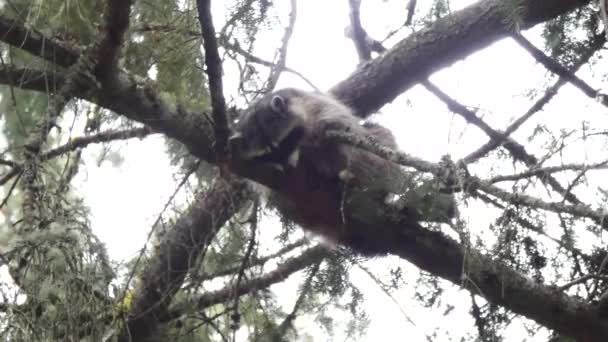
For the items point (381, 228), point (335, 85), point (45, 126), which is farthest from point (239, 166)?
point (335, 85)

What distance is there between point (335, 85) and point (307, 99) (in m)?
0.38

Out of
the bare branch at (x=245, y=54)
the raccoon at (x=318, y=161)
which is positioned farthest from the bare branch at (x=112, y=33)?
the raccoon at (x=318, y=161)

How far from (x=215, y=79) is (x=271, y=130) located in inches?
42.2

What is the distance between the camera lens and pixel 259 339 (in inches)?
120

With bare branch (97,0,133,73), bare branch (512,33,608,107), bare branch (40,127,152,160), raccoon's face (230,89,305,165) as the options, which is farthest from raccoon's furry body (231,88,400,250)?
bare branch (512,33,608,107)

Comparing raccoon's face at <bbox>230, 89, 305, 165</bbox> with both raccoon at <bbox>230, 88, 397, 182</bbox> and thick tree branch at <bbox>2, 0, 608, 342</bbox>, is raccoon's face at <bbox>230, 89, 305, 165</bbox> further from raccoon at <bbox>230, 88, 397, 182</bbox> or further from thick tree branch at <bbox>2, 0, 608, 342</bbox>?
thick tree branch at <bbox>2, 0, 608, 342</bbox>

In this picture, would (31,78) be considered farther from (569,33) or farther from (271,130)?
(569,33)

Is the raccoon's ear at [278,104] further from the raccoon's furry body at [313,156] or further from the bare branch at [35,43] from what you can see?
the bare branch at [35,43]

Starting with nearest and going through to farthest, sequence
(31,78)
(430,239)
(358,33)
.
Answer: (31,78) → (430,239) → (358,33)

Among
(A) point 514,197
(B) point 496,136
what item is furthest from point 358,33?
(A) point 514,197

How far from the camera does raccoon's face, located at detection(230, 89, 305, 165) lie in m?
3.19

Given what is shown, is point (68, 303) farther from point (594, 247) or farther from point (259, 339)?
point (594, 247)

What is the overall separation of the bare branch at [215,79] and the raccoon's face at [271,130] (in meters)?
0.31

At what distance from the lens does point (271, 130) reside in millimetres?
3443
